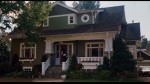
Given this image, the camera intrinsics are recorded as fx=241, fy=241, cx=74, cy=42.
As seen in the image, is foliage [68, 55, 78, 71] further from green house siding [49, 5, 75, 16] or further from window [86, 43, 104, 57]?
green house siding [49, 5, 75, 16]

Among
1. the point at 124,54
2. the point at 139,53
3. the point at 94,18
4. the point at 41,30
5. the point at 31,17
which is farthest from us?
the point at 139,53

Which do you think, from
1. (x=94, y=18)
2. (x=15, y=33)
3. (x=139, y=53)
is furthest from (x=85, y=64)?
(x=139, y=53)

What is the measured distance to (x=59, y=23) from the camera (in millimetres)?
28781

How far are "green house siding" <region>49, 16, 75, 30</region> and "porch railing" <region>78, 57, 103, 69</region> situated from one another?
5230mm

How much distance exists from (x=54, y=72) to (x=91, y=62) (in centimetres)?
401

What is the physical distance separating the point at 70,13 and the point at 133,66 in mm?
10034

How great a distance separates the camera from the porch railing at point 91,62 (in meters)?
23.8

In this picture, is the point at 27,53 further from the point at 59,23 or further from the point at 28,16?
the point at 28,16

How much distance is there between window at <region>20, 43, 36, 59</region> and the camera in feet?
96.0

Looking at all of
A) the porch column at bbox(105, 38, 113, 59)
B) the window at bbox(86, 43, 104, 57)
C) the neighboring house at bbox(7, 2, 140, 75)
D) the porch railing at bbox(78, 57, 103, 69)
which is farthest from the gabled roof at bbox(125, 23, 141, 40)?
the porch railing at bbox(78, 57, 103, 69)

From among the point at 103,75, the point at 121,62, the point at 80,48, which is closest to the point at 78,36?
the point at 80,48

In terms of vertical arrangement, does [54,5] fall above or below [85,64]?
above

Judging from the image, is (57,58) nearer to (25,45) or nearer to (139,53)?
(25,45)

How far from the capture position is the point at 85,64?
24.2 meters
